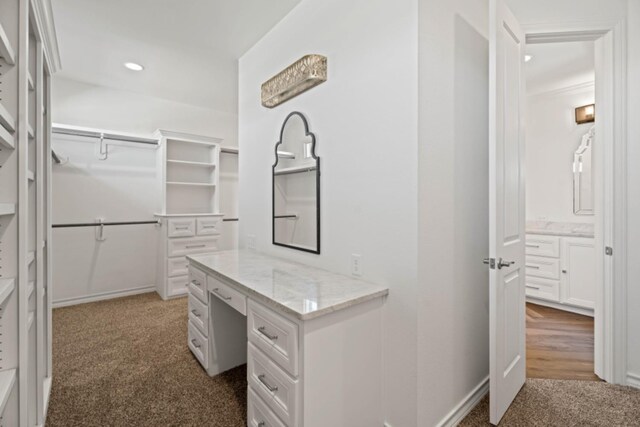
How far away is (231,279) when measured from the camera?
Answer: 1.77 m

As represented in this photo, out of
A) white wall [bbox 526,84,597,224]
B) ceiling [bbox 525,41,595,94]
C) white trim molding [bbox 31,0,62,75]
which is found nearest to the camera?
white trim molding [bbox 31,0,62,75]

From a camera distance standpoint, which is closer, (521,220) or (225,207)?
(521,220)

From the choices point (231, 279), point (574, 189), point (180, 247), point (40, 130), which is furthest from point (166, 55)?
point (574, 189)

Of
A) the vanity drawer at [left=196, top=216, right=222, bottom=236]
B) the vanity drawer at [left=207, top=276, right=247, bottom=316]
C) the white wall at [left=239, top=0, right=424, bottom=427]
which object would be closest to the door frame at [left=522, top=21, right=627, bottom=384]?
the white wall at [left=239, top=0, right=424, bottom=427]

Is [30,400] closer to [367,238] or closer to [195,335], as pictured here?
[195,335]

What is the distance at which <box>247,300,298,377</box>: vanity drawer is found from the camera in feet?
4.29

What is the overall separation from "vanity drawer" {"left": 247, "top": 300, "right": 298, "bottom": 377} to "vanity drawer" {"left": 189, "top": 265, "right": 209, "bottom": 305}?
71 centimetres

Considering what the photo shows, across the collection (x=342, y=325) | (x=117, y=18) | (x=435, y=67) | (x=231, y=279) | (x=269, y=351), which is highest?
(x=117, y=18)

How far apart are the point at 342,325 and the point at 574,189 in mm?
3817

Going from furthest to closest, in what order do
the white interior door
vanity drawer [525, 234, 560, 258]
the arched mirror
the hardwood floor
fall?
vanity drawer [525, 234, 560, 258]
the hardwood floor
the arched mirror
the white interior door

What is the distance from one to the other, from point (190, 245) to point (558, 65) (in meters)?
4.66

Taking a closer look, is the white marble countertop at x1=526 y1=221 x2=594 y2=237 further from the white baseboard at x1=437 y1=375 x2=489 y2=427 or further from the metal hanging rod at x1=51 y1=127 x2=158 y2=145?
the metal hanging rod at x1=51 y1=127 x2=158 y2=145

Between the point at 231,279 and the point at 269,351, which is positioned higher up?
the point at 231,279

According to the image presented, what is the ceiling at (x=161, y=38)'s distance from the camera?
2.34 metres
